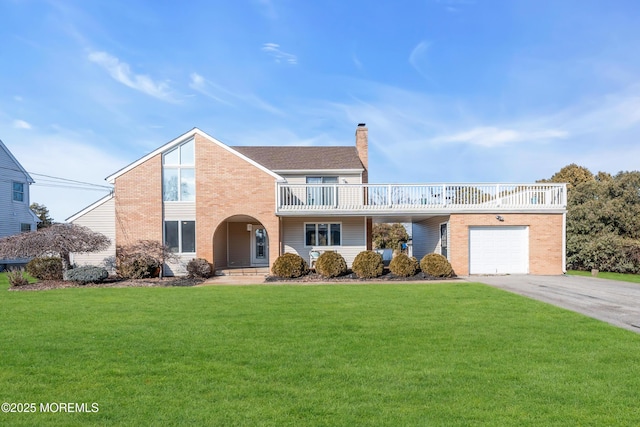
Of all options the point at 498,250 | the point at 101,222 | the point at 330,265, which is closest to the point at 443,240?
the point at 498,250

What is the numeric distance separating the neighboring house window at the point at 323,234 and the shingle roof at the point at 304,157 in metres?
3.60

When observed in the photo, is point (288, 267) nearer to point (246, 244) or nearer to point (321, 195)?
point (321, 195)

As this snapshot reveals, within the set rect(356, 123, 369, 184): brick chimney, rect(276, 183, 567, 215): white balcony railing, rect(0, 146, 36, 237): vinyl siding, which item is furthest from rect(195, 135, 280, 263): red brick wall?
rect(0, 146, 36, 237): vinyl siding

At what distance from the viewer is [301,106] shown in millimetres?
23141

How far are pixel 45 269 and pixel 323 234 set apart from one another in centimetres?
1245

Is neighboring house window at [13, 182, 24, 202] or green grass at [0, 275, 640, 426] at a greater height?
neighboring house window at [13, 182, 24, 202]

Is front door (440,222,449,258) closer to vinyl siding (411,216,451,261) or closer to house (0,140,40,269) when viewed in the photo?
vinyl siding (411,216,451,261)

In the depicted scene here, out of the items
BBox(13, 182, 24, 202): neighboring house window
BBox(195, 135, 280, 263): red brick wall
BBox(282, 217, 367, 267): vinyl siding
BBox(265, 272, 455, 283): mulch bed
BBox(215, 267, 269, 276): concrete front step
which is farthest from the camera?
BBox(13, 182, 24, 202): neighboring house window

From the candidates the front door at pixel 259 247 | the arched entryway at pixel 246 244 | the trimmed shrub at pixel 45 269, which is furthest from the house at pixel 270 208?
the front door at pixel 259 247

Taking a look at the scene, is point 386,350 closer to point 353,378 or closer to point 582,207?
point 353,378

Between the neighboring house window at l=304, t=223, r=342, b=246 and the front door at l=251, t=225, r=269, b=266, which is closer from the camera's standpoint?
the neighboring house window at l=304, t=223, r=342, b=246

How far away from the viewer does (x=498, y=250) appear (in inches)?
782

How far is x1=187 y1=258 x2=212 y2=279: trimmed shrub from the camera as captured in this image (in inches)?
Result: 740

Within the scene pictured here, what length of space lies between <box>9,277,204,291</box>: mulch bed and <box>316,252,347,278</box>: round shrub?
5095 millimetres
